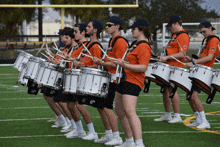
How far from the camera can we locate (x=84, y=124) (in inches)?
285

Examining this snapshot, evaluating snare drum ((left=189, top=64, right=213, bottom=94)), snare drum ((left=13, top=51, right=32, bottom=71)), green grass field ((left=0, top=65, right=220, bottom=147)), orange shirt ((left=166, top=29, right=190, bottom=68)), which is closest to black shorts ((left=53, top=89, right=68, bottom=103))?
green grass field ((left=0, top=65, right=220, bottom=147))

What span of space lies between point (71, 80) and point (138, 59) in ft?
3.34

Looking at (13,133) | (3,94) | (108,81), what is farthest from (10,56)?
(108,81)

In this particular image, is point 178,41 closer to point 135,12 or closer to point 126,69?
point 126,69

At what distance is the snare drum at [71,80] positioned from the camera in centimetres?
538

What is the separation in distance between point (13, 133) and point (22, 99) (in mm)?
3861

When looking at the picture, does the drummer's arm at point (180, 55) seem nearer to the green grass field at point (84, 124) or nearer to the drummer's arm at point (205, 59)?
the drummer's arm at point (205, 59)

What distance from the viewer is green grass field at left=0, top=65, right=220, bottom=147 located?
5.91 m

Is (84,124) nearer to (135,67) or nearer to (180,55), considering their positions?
(180,55)

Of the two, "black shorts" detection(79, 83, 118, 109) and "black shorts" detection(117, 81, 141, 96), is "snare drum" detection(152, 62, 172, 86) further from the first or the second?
"black shorts" detection(117, 81, 141, 96)

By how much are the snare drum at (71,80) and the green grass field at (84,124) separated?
887 mm

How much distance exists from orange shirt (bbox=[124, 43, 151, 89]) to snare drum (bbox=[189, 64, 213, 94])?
1349 millimetres

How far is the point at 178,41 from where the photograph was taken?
709cm

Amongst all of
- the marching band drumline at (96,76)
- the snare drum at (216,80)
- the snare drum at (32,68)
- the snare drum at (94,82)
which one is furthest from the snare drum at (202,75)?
the snare drum at (32,68)
